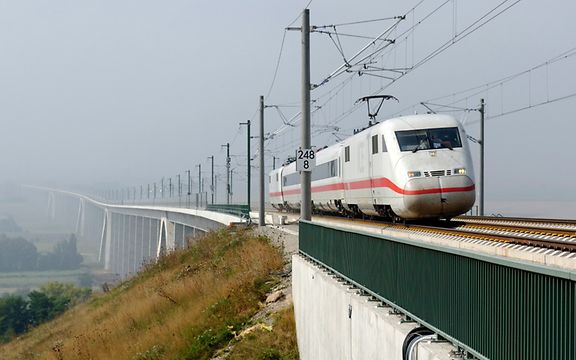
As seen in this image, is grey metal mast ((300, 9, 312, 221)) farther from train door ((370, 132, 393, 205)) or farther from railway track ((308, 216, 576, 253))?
railway track ((308, 216, 576, 253))

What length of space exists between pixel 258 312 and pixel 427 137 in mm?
6554

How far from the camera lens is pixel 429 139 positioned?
805 inches

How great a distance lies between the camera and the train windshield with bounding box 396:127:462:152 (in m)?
20.3

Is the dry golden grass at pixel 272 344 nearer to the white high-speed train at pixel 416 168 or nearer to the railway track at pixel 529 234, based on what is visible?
the railway track at pixel 529 234

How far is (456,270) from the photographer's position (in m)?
6.50

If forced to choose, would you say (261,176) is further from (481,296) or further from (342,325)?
(481,296)

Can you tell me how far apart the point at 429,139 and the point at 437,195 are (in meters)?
1.81

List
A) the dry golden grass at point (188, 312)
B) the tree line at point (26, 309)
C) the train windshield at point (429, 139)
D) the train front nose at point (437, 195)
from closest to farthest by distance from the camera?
1. the dry golden grass at point (188, 312)
2. the train front nose at point (437, 195)
3. the train windshield at point (429, 139)
4. the tree line at point (26, 309)

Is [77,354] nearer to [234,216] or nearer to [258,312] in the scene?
[258,312]

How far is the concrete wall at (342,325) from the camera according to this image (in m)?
7.23

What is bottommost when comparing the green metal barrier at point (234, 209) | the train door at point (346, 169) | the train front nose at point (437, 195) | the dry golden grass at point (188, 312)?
the dry golden grass at point (188, 312)

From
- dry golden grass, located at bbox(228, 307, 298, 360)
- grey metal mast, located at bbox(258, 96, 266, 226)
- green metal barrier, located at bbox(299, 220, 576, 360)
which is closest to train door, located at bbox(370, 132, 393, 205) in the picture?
dry golden grass, located at bbox(228, 307, 298, 360)

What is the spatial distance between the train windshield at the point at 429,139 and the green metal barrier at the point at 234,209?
26.2 metres

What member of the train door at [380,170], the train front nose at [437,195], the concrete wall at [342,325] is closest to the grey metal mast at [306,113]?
the train door at [380,170]
